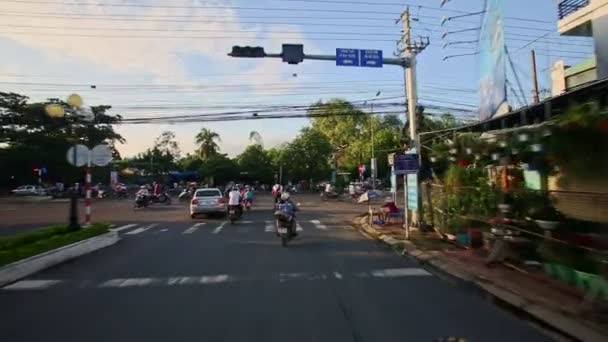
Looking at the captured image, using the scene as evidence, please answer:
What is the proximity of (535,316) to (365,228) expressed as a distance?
13.6m

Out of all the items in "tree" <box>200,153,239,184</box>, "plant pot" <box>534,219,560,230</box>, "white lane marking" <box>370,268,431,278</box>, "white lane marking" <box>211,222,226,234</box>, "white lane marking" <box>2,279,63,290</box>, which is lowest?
"white lane marking" <box>370,268,431,278</box>

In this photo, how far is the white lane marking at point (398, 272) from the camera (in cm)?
1020

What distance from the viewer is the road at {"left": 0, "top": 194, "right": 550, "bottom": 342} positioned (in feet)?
20.7

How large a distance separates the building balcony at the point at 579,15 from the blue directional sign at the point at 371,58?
794cm

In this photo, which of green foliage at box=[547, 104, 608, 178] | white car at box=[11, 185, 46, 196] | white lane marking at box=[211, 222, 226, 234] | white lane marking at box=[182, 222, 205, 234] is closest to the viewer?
green foliage at box=[547, 104, 608, 178]

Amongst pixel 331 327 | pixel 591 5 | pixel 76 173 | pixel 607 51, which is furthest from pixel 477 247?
pixel 76 173

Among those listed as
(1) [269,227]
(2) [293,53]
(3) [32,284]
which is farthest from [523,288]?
(1) [269,227]

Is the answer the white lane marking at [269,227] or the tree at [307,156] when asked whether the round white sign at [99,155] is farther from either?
the tree at [307,156]

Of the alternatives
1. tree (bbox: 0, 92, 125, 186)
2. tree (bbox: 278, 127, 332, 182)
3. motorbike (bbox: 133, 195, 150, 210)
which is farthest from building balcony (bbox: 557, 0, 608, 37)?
tree (bbox: 278, 127, 332, 182)

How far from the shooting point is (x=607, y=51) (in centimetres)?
1697

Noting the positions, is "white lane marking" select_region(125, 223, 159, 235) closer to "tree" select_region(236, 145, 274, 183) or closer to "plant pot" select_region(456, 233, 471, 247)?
"plant pot" select_region(456, 233, 471, 247)

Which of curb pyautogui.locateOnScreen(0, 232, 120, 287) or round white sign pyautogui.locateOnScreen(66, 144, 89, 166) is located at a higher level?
round white sign pyautogui.locateOnScreen(66, 144, 89, 166)

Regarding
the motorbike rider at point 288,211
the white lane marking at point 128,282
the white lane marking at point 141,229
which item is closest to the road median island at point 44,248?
the white lane marking at point 128,282

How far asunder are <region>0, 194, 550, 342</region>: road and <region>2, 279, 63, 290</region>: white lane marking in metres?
0.02
